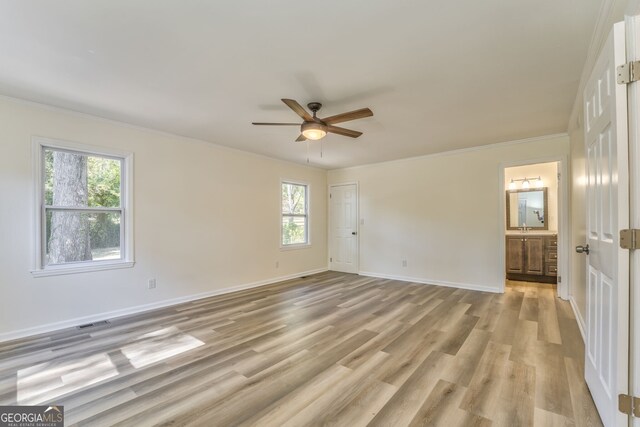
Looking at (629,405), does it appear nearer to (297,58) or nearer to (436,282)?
(297,58)

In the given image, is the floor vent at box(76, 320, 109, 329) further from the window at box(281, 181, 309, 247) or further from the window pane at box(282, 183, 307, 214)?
the window pane at box(282, 183, 307, 214)

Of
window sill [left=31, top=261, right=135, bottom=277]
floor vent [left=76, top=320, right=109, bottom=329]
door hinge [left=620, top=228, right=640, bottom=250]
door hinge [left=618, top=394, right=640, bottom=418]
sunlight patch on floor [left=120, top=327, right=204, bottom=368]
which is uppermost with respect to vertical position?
door hinge [left=620, top=228, right=640, bottom=250]

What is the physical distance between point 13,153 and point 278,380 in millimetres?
3475

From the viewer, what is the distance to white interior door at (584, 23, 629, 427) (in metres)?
1.33

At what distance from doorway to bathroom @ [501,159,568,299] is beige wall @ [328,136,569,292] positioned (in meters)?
0.67

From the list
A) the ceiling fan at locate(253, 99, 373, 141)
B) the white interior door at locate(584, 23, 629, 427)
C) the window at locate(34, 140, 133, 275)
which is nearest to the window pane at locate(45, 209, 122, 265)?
the window at locate(34, 140, 133, 275)

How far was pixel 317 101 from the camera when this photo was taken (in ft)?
9.72

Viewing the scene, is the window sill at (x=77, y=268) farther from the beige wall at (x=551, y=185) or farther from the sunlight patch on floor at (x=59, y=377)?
the beige wall at (x=551, y=185)

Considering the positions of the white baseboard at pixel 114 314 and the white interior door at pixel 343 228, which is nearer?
the white baseboard at pixel 114 314

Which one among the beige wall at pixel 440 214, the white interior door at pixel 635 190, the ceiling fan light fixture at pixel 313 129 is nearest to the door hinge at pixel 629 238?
the white interior door at pixel 635 190

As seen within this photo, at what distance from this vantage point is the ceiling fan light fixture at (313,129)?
2.86 meters

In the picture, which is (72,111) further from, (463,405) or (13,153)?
(463,405)

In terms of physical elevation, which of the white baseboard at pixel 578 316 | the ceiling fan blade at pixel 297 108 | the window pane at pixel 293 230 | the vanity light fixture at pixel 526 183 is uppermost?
the ceiling fan blade at pixel 297 108

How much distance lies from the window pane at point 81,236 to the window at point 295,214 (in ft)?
9.38
